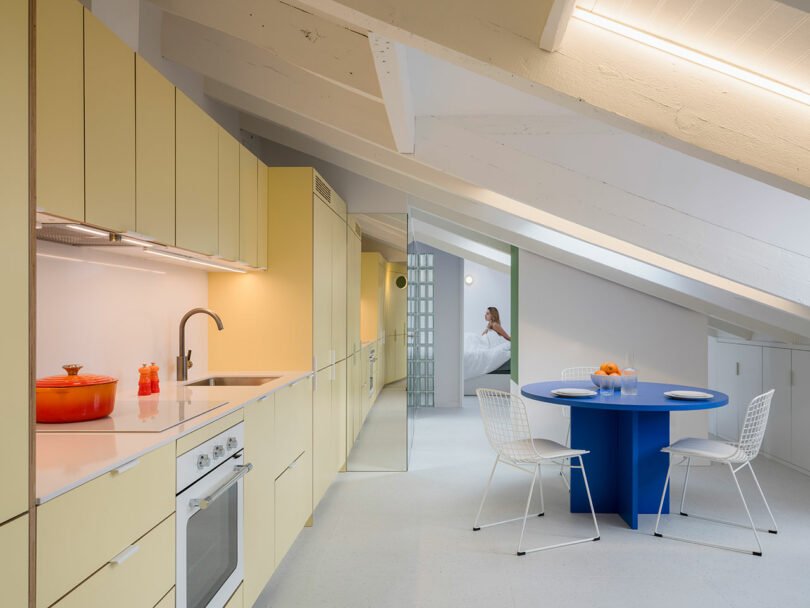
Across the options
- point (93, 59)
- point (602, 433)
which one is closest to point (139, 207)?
point (93, 59)

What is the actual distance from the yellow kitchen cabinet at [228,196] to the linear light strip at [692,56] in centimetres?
206

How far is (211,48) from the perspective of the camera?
3.33 m

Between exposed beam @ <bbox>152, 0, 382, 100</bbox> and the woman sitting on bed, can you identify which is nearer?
exposed beam @ <bbox>152, 0, 382, 100</bbox>

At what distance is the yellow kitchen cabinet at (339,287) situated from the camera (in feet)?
15.2

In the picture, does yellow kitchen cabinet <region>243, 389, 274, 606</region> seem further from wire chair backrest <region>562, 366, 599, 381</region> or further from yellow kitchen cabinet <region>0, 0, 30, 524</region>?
wire chair backrest <region>562, 366, 599, 381</region>

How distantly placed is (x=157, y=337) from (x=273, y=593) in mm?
1396

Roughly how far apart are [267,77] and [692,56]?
243cm

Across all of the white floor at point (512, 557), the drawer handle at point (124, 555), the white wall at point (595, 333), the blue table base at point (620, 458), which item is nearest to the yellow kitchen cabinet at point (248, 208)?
the white floor at point (512, 557)

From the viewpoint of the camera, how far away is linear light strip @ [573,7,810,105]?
145cm

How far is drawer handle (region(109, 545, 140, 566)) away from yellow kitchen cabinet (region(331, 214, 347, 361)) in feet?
9.91

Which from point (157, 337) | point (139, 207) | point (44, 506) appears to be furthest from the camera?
point (157, 337)

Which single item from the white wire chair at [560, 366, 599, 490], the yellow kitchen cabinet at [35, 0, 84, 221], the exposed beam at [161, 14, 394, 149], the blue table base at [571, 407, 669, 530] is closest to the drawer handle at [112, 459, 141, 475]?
the yellow kitchen cabinet at [35, 0, 84, 221]

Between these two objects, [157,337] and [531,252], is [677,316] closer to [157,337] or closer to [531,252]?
[531,252]

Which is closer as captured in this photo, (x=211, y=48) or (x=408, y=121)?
(x=408, y=121)
